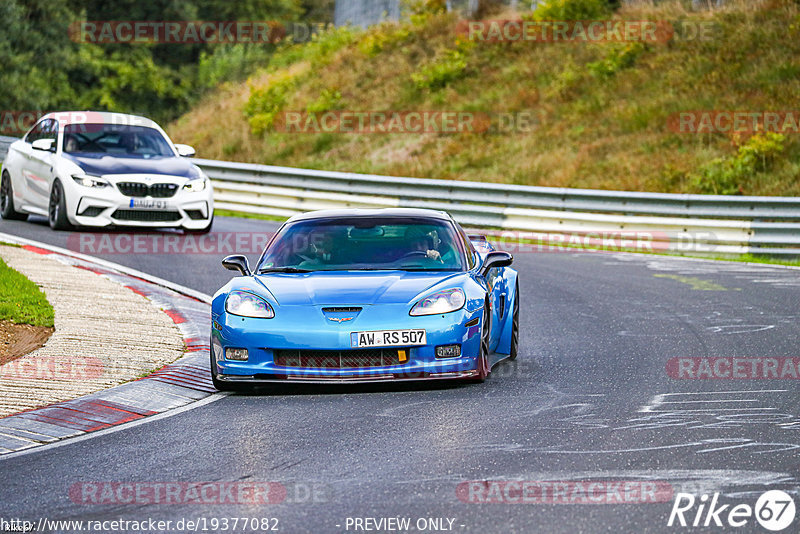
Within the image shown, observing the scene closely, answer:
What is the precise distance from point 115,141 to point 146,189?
5.41 feet

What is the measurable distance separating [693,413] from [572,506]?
250cm

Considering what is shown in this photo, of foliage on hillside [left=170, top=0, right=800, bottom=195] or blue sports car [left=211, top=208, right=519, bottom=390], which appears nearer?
blue sports car [left=211, top=208, right=519, bottom=390]

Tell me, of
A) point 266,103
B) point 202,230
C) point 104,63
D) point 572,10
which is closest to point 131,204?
point 202,230

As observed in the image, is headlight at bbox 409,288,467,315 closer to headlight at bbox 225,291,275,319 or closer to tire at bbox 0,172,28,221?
headlight at bbox 225,291,275,319

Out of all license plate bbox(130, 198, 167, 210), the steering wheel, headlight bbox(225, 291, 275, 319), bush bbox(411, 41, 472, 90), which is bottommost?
headlight bbox(225, 291, 275, 319)

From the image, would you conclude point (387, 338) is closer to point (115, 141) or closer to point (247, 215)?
point (115, 141)

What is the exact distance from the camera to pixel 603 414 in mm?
7605

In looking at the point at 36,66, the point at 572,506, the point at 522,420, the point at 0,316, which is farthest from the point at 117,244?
the point at 36,66

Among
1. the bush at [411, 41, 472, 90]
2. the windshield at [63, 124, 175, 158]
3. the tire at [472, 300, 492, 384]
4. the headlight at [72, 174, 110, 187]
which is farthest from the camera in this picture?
the bush at [411, 41, 472, 90]

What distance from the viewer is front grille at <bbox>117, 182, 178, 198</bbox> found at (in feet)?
57.6

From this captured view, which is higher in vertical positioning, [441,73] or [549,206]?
[441,73]

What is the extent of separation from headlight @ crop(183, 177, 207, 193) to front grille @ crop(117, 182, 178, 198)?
0.19 m

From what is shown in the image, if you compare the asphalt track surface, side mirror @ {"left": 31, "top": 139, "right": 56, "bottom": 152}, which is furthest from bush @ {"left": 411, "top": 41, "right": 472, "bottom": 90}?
the asphalt track surface

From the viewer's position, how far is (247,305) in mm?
8602
